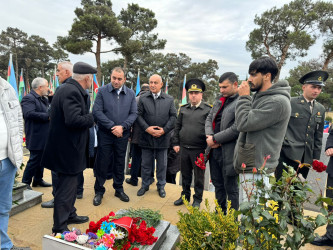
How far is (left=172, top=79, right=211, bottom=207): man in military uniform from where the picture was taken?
3369mm

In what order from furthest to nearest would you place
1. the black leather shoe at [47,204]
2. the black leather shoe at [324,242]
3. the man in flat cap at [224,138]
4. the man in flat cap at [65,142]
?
the black leather shoe at [47,204] < the man in flat cap at [224,138] < the black leather shoe at [324,242] < the man in flat cap at [65,142]

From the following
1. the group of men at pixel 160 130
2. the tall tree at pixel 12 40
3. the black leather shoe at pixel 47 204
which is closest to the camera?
the group of men at pixel 160 130

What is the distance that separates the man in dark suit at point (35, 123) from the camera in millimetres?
3666

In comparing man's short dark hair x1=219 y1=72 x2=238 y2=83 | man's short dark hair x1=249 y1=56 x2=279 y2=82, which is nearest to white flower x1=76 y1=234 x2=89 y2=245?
man's short dark hair x1=249 y1=56 x2=279 y2=82

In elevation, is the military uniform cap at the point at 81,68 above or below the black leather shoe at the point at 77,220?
above

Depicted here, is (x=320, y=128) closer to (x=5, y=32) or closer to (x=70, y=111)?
(x=70, y=111)

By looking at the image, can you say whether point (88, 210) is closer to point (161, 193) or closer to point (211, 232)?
point (161, 193)

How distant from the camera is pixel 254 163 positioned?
2.15 meters

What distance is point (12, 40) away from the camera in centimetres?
3841

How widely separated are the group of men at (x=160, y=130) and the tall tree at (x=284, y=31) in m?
20.6

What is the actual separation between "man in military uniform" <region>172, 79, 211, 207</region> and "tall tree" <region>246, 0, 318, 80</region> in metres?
20.8

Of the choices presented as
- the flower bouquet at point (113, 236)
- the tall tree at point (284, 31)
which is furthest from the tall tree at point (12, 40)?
the flower bouquet at point (113, 236)

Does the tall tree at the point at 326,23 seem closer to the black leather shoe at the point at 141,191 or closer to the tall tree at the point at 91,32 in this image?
the tall tree at the point at 91,32

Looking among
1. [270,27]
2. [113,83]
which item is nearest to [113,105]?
[113,83]
